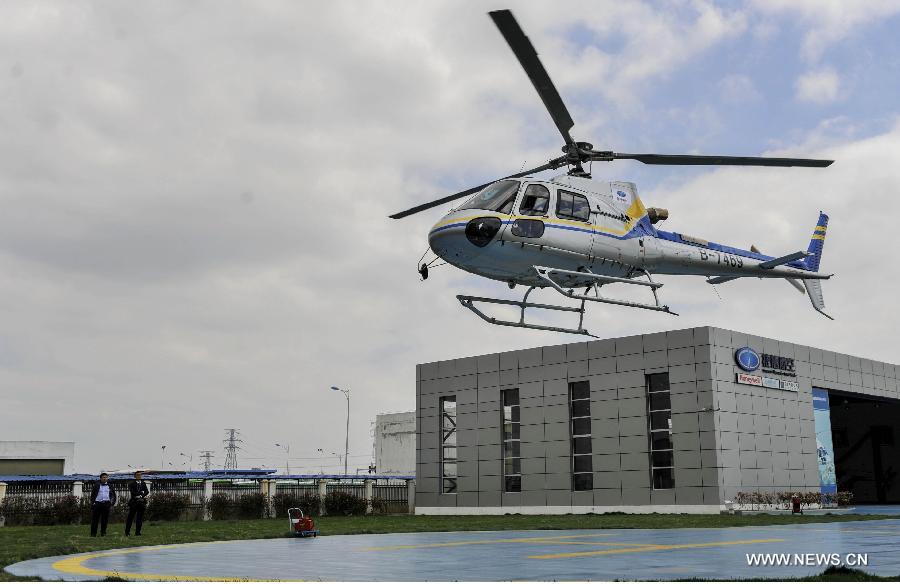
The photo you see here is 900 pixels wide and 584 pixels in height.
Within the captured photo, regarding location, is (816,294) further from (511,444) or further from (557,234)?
(511,444)

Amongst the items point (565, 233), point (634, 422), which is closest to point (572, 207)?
point (565, 233)

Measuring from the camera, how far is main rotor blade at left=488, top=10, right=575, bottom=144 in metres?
15.7

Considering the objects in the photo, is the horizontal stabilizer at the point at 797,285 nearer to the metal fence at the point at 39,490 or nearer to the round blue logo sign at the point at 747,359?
the round blue logo sign at the point at 747,359

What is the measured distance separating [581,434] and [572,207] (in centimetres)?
3197

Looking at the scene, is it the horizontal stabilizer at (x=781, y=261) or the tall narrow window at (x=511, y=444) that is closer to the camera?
the horizontal stabilizer at (x=781, y=261)

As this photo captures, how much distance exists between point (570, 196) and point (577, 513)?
32.3m

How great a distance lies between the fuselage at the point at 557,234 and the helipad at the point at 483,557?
21.6 ft

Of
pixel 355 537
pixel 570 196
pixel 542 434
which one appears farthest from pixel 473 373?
pixel 570 196

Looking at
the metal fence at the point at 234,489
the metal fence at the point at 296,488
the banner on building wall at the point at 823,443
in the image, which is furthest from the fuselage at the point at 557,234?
the banner on building wall at the point at 823,443

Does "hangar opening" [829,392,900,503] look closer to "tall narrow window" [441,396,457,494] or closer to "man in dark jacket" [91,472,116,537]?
"tall narrow window" [441,396,457,494]

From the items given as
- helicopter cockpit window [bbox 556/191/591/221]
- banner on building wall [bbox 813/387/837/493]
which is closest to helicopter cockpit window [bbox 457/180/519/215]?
helicopter cockpit window [bbox 556/191/591/221]

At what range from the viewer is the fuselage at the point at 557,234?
63.0ft

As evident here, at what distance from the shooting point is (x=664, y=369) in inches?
1841

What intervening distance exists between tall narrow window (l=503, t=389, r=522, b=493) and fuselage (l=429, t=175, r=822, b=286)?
31.9 meters
